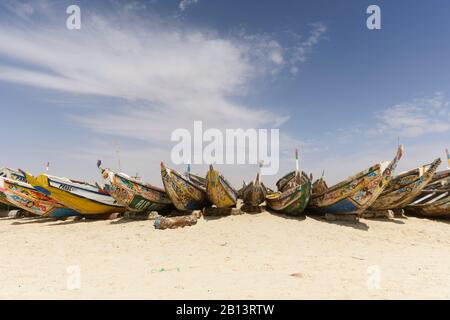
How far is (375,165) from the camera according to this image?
876cm

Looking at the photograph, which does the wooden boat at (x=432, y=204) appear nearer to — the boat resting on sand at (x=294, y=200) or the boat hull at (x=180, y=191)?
the boat resting on sand at (x=294, y=200)

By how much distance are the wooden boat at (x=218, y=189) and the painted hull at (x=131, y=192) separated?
240 centimetres

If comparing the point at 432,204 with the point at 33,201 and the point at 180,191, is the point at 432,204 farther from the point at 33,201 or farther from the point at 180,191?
the point at 33,201

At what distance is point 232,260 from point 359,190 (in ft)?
19.4

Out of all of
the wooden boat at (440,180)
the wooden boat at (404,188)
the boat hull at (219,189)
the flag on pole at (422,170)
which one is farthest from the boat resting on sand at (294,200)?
the wooden boat at (440,180)

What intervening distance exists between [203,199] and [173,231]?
127 inches

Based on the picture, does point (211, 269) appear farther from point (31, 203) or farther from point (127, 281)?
point (31, 203)

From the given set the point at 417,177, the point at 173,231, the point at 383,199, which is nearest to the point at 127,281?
the point at 173,231

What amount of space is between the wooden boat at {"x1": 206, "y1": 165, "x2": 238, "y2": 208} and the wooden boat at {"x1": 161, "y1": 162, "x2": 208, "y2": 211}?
85 centimetres

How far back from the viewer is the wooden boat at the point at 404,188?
10117 mm

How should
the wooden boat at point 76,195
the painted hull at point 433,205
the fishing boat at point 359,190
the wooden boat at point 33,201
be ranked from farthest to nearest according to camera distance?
the wooden boat at point 33,201 < the painted hull at point 433,205 < the wooden boat at point 76,195 < the fishing boat at point 359,190

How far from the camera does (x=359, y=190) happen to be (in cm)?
898

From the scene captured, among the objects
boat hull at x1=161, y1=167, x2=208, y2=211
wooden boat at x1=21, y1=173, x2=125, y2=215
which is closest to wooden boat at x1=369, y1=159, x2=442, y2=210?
boat hull at x1=161, y1=167, x2=208, y2=211

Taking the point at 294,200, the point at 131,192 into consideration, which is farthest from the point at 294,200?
the point at 131,192
